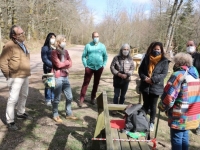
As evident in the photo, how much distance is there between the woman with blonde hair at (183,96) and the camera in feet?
9.45

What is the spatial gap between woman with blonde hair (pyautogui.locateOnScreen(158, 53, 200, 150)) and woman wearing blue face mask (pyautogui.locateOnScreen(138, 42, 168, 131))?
1204mm

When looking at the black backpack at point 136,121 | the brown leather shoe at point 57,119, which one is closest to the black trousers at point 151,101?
the black backpack at point 136,121

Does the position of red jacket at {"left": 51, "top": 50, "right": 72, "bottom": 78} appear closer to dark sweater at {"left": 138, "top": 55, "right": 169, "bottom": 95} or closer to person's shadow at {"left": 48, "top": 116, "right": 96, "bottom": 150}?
person's shadow at {"left": 48, "top": 116, "right": 96, "bottom": 150}

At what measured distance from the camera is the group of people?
2932 millimetres

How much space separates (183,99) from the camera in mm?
2920

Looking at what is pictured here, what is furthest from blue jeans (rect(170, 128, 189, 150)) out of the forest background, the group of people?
the forest background

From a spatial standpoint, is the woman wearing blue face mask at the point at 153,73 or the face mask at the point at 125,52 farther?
the face mask at the point at 125,52

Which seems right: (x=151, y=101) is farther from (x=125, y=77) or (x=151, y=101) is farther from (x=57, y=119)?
(x=57, y=119)

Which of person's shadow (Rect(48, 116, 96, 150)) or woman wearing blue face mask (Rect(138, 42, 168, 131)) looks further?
woman wearing blue face mask (Rect(138, 42, 168, 131))

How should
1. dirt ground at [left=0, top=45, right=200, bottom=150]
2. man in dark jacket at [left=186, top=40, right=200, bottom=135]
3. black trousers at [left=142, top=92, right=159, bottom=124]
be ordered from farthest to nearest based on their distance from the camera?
man in dark jacket at [left=186, top=40, right=200, bottom=135], black trousers at [left=142, top=92, right=159, bottom=124], dirt ground at [left=0, top=45, right=200, bottom=150]

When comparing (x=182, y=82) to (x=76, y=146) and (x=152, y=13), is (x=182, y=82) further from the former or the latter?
(x=152, y=13)

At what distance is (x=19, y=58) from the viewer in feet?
12.8

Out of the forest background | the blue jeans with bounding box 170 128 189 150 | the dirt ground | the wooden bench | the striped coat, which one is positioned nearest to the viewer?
the wooden bench

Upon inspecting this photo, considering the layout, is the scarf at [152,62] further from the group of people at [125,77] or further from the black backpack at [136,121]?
the black backpack at [136,121]
